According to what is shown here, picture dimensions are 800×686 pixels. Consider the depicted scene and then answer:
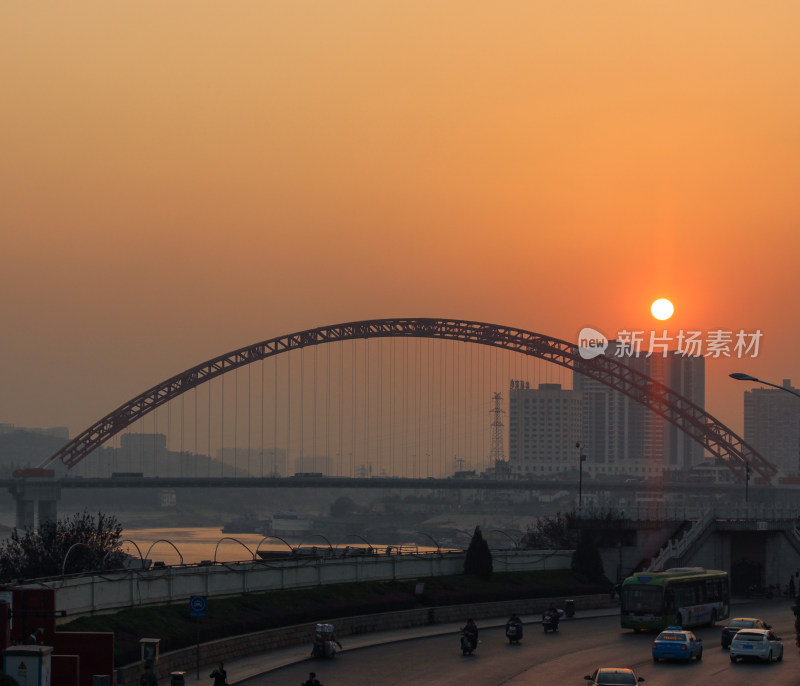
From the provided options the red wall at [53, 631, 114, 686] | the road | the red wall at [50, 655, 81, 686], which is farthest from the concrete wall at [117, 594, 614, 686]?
the red wall at [50, 655, 81, 686]

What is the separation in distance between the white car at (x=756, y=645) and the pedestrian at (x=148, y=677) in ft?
70.5

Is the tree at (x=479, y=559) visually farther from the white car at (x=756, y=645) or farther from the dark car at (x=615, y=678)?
the dark car at (x=615, y=678)

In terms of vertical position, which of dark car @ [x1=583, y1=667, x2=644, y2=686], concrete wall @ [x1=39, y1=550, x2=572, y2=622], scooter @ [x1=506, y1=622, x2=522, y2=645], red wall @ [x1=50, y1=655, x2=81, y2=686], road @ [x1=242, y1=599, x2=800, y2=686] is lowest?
road @ [x1=242, y1=599, x2=800, y2=686]

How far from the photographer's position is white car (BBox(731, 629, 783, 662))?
47375 millimetres

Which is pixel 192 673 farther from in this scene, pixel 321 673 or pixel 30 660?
pixel 30 660

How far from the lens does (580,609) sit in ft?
222

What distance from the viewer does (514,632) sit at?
52812 millimetres

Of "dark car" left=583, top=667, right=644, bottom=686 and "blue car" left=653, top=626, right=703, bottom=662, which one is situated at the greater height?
"dark car" left=583, top=667, right=644, bottom=686

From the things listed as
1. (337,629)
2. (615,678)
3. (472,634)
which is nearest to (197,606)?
(472,634)

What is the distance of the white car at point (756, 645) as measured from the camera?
47.4 m

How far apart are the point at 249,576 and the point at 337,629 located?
4.43 metres

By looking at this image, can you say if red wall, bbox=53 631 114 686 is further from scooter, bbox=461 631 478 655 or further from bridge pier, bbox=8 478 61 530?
bridge pier, bbox=8 478 61 530

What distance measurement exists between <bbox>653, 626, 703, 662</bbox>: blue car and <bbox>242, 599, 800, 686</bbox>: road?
0.41m

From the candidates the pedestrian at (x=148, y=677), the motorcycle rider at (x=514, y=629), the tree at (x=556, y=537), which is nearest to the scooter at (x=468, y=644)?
the motorcycle rider at (x=514, y=629)
